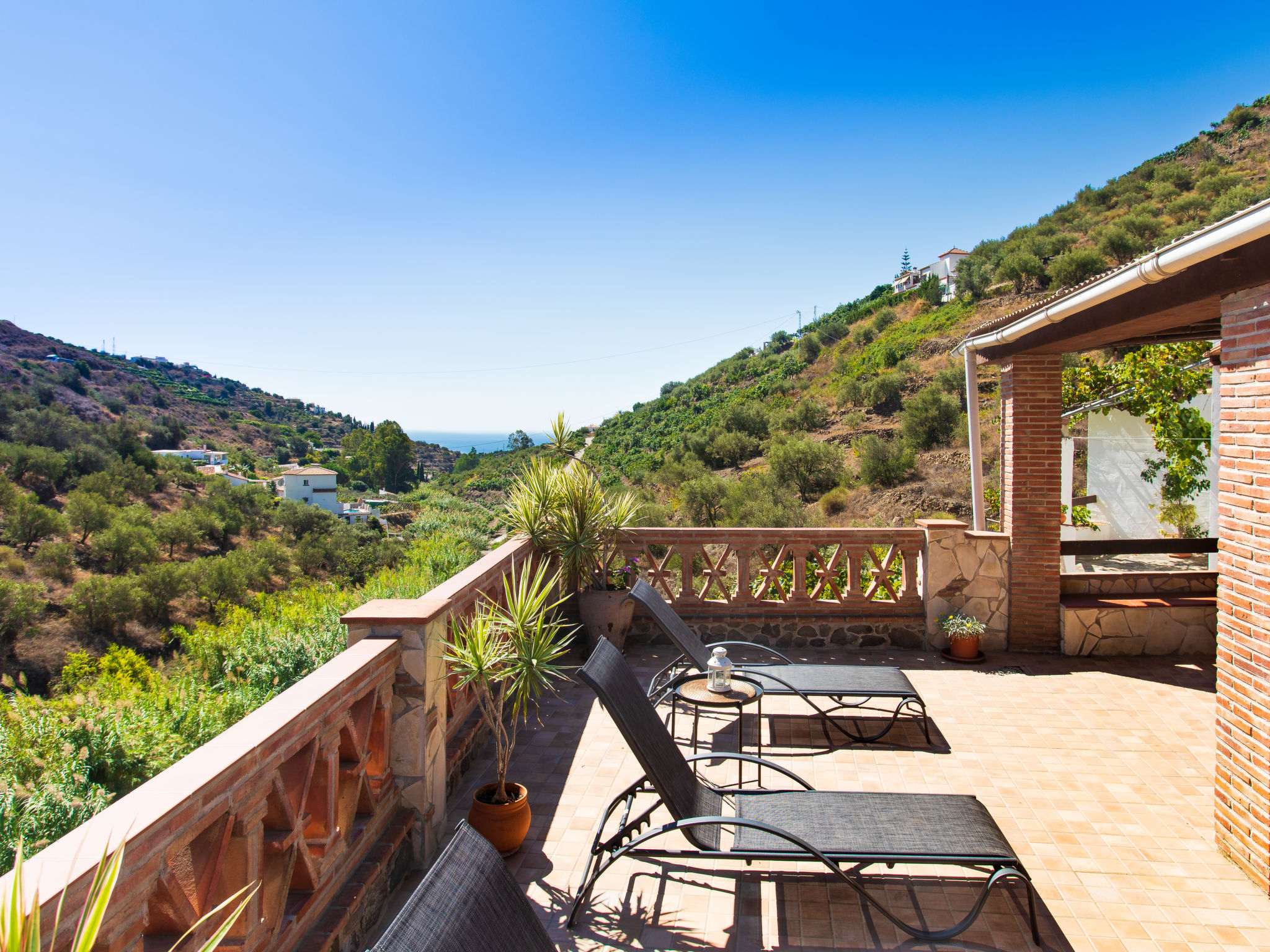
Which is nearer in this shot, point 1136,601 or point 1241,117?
point 1136,601

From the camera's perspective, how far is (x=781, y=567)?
6.34 metres

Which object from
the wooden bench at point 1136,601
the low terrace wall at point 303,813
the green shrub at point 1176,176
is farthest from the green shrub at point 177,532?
the green shrub at point 1176,176

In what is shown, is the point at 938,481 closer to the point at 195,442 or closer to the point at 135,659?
the point at 135,659

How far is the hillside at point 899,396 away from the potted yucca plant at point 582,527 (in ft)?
26.1

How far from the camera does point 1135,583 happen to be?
6238 millimetres

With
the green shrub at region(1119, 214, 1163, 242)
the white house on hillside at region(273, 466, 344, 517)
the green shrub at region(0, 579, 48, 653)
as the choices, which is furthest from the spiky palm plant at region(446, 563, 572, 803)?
the white house on hillside at region(273, 466, 344, 517)

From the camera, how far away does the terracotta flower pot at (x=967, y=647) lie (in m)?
5.82

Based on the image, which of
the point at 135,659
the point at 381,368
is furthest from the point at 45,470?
the point at 135,659

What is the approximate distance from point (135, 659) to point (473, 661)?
3.50m

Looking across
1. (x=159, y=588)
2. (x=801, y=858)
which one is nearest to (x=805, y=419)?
(x=801, y=858)

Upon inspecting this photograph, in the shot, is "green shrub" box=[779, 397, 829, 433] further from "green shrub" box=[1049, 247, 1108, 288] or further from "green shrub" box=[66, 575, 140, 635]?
"green shrub" box=[66, 575, 140, 635]

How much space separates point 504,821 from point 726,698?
1.42 meters

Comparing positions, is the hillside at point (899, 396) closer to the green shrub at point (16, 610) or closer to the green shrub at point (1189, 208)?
the green shrub at point (1189, 208)

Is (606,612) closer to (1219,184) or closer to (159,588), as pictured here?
(1219,184)
